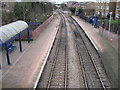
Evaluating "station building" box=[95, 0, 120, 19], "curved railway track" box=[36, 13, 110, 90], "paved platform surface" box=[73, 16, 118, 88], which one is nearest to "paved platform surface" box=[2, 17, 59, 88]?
"curved railway track" box=[36, 13, 110, 90]

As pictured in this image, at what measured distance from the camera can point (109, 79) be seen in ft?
33.4

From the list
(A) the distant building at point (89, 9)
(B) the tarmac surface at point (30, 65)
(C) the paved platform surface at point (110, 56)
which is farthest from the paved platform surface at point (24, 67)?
(A) the distant building at point (89, 9)

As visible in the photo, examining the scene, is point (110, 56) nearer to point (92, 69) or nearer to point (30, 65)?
point (92, 69)

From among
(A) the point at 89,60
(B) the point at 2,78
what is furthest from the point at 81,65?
(B) the point at 2,78

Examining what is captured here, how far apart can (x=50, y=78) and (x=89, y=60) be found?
4.63m

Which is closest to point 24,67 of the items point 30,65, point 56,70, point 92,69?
point 30,65

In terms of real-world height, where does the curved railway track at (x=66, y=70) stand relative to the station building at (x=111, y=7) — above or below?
below

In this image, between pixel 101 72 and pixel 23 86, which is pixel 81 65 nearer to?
pixel 101 72

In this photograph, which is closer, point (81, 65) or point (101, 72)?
point (101, 72)

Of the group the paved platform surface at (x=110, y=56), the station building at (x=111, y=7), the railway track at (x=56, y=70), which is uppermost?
the station building at (x=111, y=7)

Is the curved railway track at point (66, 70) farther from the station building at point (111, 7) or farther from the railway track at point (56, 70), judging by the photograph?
the station building at point (111, 7)

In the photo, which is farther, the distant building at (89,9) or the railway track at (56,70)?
the distant building at (89,9)

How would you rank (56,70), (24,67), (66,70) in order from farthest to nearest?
(24,67), (56,70), (66,70)

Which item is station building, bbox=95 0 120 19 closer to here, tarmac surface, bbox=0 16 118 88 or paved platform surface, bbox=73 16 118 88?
paved platform surface, bbox=73 16 118 88
